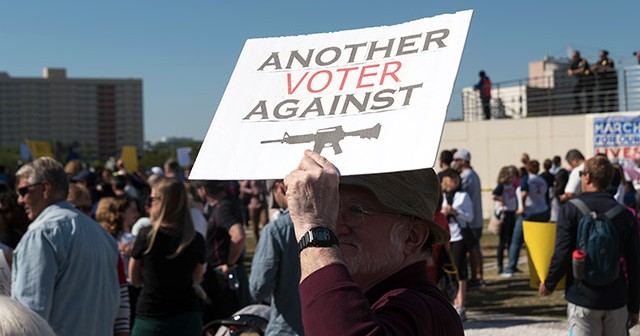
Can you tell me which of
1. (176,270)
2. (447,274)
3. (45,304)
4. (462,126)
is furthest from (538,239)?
(462,126)

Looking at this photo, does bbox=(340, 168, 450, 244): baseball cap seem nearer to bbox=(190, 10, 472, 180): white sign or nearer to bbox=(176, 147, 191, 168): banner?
bbox=(190, 10, 472, 180): white sign

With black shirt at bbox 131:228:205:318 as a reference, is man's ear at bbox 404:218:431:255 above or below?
above

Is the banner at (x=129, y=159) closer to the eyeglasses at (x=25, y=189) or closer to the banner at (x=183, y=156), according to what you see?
the banner at (x=183, y=156)

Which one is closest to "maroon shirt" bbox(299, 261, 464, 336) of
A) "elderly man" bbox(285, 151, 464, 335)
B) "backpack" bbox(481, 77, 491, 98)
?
"elderly man" bbox(285, 151, 464, 335)

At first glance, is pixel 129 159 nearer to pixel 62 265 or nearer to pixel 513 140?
pixel 513 140

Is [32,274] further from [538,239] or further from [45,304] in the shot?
[538,239]

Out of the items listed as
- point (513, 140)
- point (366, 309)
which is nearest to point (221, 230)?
point (366, 309)

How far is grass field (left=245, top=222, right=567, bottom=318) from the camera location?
32.8ft

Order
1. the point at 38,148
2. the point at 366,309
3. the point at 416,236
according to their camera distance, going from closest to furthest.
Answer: the point at 366,309, the point at 416,236, the point at 38,148

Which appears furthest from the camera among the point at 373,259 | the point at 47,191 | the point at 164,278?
the point at 164,278

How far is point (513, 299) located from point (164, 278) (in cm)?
647

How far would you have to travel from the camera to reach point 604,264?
5551 millimetres

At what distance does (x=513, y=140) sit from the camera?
24.7 m

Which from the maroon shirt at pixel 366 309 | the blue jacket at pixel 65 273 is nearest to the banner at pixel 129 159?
the blue jacket at pixel 65 273
